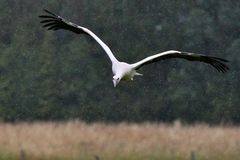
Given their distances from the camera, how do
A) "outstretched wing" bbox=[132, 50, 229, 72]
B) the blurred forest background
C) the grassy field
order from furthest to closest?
1. the blurred forest background
2. the grassy field
3. "outstretched wing" bbox=[132, 50, 229, 72]

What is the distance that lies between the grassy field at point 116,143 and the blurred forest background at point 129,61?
459 inches

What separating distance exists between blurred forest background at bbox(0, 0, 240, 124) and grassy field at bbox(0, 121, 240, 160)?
11.7m

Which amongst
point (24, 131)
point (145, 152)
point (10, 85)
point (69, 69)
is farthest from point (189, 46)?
point (145, 152)

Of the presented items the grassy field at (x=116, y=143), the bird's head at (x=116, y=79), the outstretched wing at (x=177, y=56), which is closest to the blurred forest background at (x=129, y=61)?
the grassy field at (x=116, y=143)

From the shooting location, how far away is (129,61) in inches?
1223

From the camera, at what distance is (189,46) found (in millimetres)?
32094

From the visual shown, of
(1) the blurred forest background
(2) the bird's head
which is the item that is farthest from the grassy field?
(1) the blurred forest background

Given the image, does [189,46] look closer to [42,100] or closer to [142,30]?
[142,30]

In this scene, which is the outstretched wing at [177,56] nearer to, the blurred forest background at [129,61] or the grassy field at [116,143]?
the grassy field at [116,143]

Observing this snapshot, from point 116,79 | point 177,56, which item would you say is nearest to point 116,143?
point 177,56

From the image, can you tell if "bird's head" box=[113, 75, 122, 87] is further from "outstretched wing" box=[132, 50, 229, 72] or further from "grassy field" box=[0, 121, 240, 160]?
"grassy field" box=[0, 121, 240, 160]

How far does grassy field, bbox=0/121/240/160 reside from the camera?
563 inches

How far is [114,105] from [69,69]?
186 cm

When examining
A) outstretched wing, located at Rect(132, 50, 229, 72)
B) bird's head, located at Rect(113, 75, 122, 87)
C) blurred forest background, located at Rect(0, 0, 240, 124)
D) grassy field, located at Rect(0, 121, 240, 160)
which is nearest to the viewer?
bird's head, located at Rect(113, 75, 122, 87)
